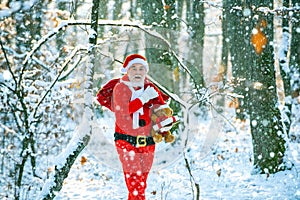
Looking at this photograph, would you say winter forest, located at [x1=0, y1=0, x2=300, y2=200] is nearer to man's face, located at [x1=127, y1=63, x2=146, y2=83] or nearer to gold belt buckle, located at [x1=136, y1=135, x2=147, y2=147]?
man's face, located at [x1=127, y1=63, x2=146, y2=83]

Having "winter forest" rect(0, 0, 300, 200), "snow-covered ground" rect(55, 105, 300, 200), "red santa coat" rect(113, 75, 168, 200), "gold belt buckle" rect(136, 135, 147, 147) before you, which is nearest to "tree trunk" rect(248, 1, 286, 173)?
"winter forest" rect(0, 0, 300, 200)

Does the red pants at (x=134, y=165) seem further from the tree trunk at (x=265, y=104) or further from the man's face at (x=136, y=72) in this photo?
the tree trunk at (x=265, y=104)

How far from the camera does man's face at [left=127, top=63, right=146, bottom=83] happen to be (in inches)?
162

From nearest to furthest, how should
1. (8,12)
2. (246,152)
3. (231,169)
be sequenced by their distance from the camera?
(8,12), (231,169), (246,152)

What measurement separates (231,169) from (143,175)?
3.74 meters

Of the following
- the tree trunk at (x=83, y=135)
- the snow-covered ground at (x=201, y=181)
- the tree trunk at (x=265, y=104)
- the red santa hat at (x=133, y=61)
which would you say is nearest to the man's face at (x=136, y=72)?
the red santa hat at (x=133, y=61)

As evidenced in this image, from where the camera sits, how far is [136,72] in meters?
4.11

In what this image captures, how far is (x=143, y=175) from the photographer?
13.6 ft

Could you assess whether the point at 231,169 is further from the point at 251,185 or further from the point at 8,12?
the point at 8,12

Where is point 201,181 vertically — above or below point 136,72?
below

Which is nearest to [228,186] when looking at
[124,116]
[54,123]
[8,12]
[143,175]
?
[143,175]

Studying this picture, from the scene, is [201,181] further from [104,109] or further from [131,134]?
[131,134]

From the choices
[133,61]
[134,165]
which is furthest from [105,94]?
[134,165]

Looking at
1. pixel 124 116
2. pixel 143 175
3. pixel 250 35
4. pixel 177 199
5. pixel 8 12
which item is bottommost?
pixel 177 199
